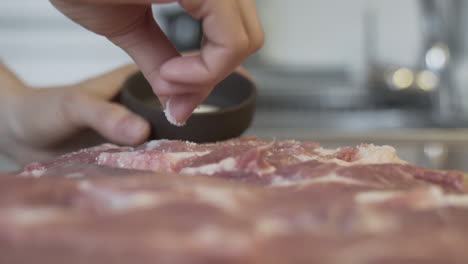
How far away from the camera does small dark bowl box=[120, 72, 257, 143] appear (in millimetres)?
1189

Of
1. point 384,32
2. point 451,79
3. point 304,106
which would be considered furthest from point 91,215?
point 384,32

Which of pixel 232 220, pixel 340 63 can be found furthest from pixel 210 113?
pixel 340 63

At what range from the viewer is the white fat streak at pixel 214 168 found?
2.35ft

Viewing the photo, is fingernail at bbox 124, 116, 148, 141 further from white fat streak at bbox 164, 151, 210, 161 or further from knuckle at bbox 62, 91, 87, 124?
white fat streak at bbox 164, 151, 210, 161

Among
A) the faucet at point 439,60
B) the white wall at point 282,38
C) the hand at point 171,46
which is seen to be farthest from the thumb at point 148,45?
the white wall at point 282,38

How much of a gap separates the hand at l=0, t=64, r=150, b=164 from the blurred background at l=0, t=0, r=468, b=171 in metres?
0.43

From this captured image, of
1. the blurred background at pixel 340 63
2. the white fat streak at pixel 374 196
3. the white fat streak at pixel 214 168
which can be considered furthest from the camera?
the blurred background at pixel 340 63

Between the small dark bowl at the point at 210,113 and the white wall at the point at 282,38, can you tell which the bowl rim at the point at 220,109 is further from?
the white wall at the point at 282,38

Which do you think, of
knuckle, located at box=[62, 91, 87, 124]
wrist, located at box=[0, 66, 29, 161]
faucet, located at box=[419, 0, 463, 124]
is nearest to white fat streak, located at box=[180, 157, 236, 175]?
knuckle, located at box=[62, 91, 87, 124]

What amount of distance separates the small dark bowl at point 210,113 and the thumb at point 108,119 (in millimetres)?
23

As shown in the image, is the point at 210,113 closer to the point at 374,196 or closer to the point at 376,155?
the point at 376,155

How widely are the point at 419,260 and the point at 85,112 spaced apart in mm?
1067

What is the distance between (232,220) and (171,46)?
39 centimetres

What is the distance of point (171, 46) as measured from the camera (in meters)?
0.84
